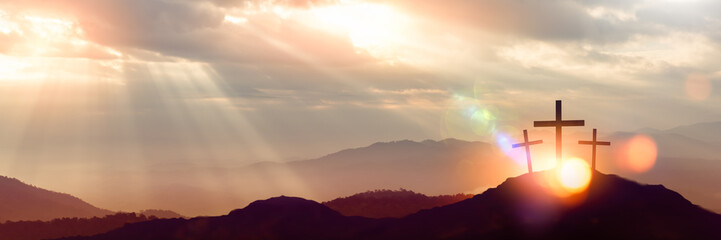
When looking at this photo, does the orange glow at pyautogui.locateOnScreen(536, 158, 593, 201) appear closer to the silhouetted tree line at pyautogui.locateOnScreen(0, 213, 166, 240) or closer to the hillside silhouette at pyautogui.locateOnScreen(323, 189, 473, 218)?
the hillside silhouette at pyautogui.locateOnScreen(323, 189, 473, 218)

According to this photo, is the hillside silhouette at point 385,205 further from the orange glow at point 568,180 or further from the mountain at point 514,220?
the orange glow at point 568,180

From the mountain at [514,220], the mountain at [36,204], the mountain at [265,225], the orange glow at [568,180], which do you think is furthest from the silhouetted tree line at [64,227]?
the mountain at [36,204]

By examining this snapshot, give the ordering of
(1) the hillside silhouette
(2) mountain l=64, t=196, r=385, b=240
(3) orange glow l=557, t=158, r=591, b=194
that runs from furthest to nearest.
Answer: (1) the hillside silhouette < (2) mountain l=64, t=196, r=385, b=240 < (3) orange glow l=557, t=158, r=591, b=194

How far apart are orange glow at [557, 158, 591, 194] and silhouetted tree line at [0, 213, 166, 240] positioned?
98.2 ft

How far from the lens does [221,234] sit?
39.0 metres

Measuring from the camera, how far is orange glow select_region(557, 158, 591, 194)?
3456 centimetres

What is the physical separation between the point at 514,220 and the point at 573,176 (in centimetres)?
485

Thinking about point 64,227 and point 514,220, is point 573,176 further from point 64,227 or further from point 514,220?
point 64,227

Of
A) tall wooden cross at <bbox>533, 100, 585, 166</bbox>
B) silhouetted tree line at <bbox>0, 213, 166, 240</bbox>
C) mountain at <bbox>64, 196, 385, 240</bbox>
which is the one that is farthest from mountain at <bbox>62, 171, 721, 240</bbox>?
silhouetted tree line at <bbox>0, 213, 166, 240</bbox>

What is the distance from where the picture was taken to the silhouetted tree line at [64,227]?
46.5 meters

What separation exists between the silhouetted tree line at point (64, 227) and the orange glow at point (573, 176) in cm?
2992

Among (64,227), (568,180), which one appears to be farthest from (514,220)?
(64,227)

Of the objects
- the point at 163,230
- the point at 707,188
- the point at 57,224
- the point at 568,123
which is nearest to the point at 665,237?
the point at 568,123

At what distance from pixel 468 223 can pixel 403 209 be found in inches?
729
